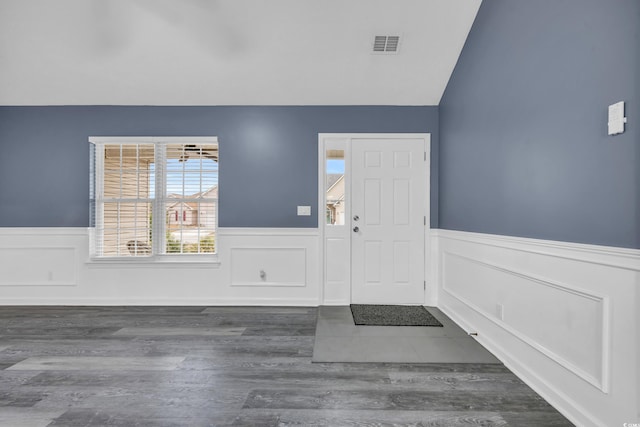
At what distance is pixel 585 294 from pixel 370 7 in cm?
266

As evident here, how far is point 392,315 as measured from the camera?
3586mm

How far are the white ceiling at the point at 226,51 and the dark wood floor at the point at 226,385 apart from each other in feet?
8.31

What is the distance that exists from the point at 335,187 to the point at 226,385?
2497 millimetres

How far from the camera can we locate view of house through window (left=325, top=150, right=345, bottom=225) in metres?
4.04

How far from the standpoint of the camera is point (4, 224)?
4000 mm

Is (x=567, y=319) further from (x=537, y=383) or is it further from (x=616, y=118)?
(x=616, y=118)

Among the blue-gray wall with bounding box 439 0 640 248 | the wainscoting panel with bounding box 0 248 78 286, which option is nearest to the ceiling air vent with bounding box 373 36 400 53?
the blue-gray wall with bounding box 439 0 640 248

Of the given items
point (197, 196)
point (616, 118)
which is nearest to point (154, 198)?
point (197, 196)

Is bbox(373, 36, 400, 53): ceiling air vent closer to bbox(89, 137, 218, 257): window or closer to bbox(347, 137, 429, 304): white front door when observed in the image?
bbox(347, 137, 429, 304): white front door

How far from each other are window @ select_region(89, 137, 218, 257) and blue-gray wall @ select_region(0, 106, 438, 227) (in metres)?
0.16

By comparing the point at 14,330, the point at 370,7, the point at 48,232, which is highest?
the point at 370,7

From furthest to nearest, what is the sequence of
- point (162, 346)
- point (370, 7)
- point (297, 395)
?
point (370, 7) → point (162, 346) → point (297, 395)

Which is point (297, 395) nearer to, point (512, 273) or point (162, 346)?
point (162, 346)

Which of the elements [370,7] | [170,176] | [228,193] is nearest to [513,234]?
[370,7]
